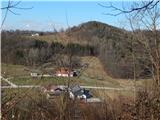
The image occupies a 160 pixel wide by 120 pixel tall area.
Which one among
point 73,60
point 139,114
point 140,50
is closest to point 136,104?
point 139,114

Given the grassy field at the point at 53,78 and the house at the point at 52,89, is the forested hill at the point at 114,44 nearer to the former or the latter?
the grassy field at the point at 53,78

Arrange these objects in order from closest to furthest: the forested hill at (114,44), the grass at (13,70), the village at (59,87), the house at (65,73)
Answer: the grass at (13,70) → the village at (59,87) → the house at (65,73) → the forested hill at (114,44)

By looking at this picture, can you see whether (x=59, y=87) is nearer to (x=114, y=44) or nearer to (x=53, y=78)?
(x=53, y=78)

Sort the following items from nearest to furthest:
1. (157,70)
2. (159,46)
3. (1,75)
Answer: (1,75) < (157,70) < (159,46)

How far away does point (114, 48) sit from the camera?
55.3ft

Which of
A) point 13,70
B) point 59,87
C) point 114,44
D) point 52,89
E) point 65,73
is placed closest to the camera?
point 59,87

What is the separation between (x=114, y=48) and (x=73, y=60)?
1082 cm

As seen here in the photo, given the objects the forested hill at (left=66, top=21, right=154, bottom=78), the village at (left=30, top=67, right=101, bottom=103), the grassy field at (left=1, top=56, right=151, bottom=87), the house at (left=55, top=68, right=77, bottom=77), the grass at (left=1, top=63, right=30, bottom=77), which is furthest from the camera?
the forested hill at (left=66, top=21, right=154, bottom=78)

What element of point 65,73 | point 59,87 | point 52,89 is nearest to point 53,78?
point 52,89

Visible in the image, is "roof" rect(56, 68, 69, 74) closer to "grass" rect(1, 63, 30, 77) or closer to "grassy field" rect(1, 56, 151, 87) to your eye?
"grassy field" rect(1, 56, 151, 87)

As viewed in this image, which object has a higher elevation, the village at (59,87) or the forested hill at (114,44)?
the forested hill at (114,44)

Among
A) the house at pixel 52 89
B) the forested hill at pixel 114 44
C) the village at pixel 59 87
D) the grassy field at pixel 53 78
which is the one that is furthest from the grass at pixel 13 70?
the forested hill at pixel 114 44

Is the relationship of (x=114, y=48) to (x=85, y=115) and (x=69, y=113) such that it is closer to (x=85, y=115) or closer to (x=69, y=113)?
(x=85, y=115)

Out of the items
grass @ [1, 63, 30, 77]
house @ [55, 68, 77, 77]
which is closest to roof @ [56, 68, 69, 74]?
house @ [55, 68, 77, 77]
